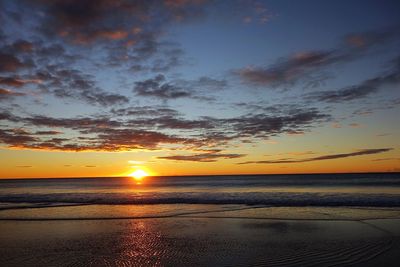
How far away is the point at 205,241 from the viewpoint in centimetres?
1295

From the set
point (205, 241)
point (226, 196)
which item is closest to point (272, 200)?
point (226, 196)

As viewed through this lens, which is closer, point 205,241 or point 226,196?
point 205,241

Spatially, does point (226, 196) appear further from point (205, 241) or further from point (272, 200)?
point (205, 241)

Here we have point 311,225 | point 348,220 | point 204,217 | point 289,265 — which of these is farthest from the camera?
point 204,217

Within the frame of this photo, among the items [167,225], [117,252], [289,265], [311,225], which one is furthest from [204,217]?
[289,265]

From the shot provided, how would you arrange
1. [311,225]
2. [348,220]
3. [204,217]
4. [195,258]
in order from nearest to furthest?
[195,258], [311,225], [348,220], [204,217]

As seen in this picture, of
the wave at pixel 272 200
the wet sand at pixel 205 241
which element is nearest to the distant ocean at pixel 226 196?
the wave at pixel 272 200

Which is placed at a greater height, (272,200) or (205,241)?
(272,200)

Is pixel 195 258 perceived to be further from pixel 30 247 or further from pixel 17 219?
pixel 17 219

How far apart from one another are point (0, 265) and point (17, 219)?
38.2 ft

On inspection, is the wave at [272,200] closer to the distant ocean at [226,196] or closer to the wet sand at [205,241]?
the distant ocean at [226,196]

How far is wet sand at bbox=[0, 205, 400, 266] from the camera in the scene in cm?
1015

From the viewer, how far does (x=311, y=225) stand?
54.4ft

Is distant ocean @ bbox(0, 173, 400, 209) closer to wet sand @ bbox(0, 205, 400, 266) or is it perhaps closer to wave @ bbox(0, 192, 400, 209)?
wave @ bbox(0, 192, 400, 209)
